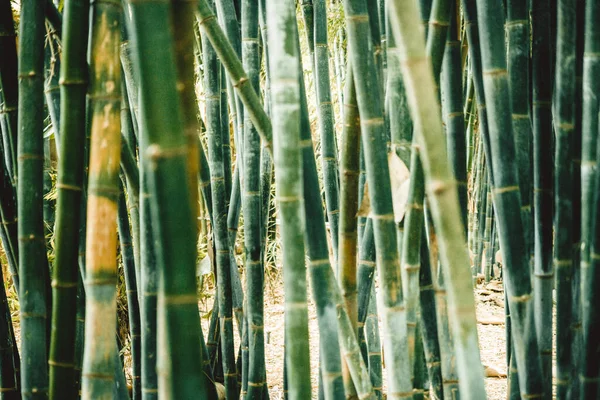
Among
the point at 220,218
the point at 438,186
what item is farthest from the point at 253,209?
the point at 438,186

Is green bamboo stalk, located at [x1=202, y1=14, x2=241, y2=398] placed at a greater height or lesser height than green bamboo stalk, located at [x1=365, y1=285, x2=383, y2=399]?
greater

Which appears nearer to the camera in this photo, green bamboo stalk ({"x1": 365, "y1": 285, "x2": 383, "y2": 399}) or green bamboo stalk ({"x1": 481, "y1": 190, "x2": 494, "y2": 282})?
green bamboo stalk ({"x1": 365, "y1": 285, "x2": 383, "y2": 399})

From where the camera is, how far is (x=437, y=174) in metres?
0.40

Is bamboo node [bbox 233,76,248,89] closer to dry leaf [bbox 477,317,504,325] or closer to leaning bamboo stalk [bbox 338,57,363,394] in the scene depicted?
leaning bamboo stalk [bbox 338,57,363,394]

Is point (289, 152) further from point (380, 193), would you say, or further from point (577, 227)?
point (577, 227)

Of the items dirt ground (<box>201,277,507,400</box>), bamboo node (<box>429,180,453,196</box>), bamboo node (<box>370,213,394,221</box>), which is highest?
bamboo node (<box>429,180,453,196</box>)

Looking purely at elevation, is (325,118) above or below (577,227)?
above

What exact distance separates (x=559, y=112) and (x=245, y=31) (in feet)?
1.83

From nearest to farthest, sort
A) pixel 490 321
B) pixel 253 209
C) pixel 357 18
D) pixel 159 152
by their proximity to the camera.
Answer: pixel 159 152 < pixel 357 18 < pixel 253 209 < pixel 490 321

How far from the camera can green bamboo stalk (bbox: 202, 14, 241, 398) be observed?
48.1 inches

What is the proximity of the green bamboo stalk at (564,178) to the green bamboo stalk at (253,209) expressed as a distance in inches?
19.2

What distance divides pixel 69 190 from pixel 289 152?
0.23 meters

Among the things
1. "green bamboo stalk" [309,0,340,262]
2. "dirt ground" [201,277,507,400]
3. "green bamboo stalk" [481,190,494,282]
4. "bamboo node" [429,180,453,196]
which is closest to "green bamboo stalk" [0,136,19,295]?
"green bamboo stalk" [309,0,340,262]

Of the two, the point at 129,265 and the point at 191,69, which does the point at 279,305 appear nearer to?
the point at 129,265
